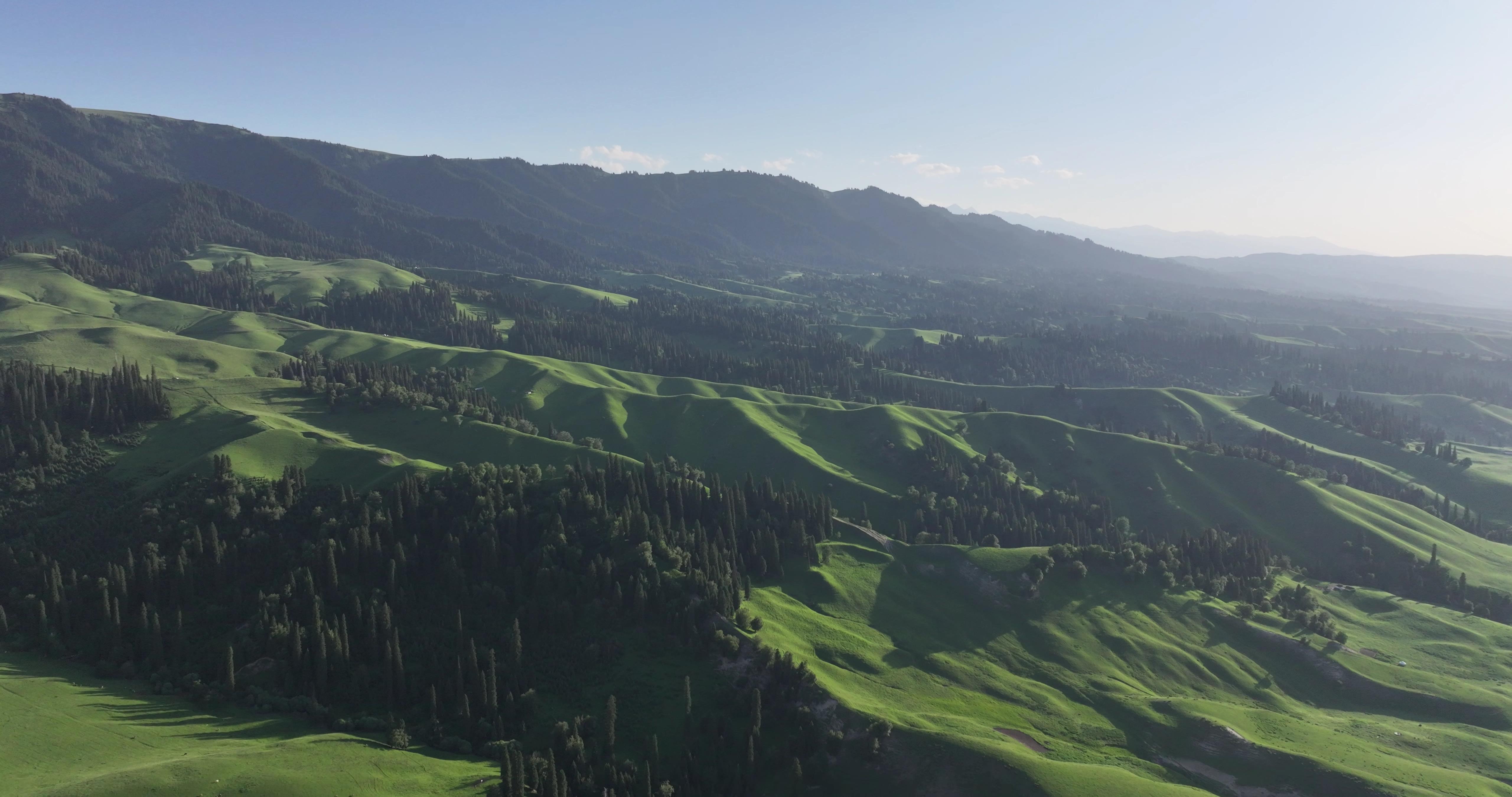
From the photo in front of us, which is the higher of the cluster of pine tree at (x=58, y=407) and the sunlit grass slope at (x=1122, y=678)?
the cluster of pine tree at (x=58, y=407)

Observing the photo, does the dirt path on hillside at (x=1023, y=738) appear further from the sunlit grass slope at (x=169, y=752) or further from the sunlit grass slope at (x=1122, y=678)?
the sunlit grass slope at (x=169, y=752)

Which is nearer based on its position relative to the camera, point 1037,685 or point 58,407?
point 1037,685

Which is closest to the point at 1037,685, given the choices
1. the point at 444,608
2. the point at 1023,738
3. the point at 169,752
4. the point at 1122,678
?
the point at 1122,678

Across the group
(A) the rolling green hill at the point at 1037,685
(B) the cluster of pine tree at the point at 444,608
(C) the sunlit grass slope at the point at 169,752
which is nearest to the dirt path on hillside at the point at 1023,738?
(A) the rolling green hill at the point at 1037,685

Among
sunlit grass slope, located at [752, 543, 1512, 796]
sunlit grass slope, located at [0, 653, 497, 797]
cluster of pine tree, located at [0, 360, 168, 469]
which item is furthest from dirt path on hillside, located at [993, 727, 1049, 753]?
cluster of pine tree, located at [0, 360, 168, 469]

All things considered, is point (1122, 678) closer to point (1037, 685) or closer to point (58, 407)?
point (1037, 685)
